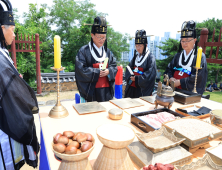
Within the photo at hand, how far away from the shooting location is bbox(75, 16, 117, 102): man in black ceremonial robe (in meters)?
3.38

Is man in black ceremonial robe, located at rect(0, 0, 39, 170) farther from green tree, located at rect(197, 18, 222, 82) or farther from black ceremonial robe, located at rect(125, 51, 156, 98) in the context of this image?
green tree, located at rect(197, 18, 222, 82)

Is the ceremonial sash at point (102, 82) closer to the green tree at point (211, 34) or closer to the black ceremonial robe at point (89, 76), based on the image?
the black ceremonial robe at point (89, 76)

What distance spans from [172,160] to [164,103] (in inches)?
41.6

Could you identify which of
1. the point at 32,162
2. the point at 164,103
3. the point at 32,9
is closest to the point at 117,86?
the point at 164,103

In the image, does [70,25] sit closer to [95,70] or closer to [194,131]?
[95,70]

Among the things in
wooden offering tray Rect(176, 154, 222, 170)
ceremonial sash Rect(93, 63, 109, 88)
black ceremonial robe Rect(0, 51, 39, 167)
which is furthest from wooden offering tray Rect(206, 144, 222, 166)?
ceremonial sash Rect(93, 63, 109, 88)

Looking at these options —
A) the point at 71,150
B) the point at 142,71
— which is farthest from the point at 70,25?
the point at 71,150

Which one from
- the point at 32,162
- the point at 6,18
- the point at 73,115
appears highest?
the point at 6,18

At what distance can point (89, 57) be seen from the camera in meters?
3.61

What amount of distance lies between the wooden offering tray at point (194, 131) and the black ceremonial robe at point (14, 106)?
1408 millimetres

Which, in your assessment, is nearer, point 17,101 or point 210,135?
point 210,135

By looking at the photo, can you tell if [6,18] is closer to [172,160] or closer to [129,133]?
[129,133]

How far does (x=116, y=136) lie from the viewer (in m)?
1.04

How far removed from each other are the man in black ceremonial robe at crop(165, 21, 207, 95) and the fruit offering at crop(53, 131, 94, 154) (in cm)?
293
